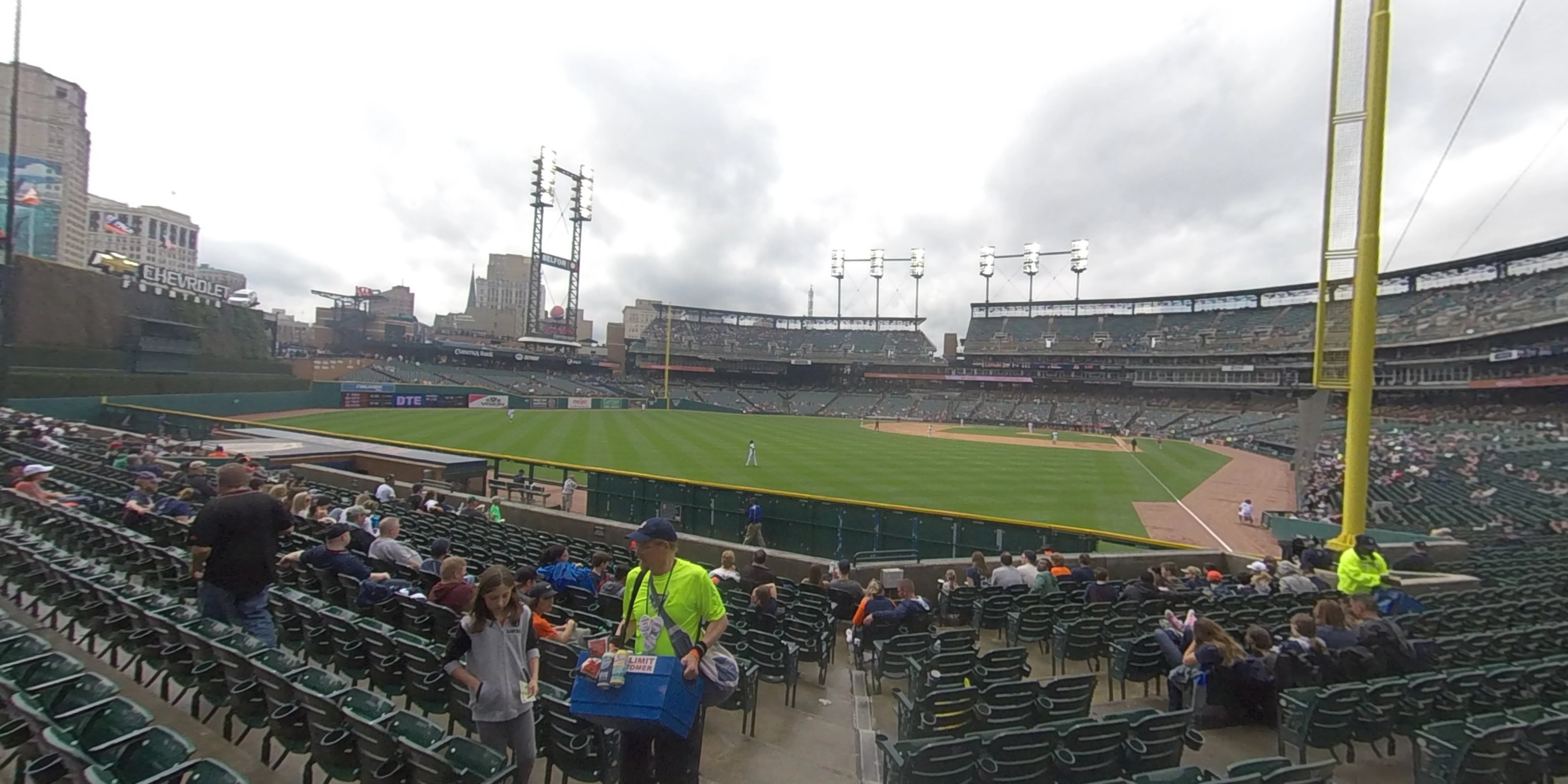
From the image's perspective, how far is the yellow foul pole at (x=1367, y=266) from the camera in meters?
11.2

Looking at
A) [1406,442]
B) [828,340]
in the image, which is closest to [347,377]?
[828,340]

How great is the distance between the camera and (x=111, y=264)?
40188 mm

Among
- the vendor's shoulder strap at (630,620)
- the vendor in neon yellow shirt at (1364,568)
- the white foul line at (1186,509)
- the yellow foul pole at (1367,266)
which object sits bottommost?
the white foul line at (1186,509)

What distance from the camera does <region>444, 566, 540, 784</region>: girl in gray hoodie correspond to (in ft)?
11.5

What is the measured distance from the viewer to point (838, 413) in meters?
72.2

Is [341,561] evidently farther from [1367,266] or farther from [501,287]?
[501,287]

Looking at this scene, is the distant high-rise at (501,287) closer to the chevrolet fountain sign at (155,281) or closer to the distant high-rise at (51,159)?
the distant high-rise at (51,159)

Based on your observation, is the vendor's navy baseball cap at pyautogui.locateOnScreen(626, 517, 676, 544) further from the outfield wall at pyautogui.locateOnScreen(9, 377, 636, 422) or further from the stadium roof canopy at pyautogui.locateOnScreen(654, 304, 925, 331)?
the stadium roof canopy at pyautogui.locateOnScreen(654, 304, 925, 331)

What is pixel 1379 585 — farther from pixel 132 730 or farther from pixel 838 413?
pixel 838 413

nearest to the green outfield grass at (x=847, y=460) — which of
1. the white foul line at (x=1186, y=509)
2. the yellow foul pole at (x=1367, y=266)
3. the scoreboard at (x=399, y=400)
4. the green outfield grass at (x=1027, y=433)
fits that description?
the white foul line at (x=1186, y=509)

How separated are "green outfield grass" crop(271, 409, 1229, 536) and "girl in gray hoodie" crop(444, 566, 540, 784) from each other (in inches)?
703

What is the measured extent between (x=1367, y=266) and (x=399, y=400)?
55.4 meters

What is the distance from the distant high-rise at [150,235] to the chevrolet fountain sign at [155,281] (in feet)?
317

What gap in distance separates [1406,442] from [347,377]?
253ft
